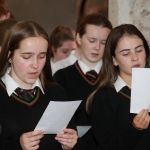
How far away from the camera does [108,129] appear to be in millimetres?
2678

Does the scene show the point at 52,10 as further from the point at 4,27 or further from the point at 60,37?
the point at 4,27

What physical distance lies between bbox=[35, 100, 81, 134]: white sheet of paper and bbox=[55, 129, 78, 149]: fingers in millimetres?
31

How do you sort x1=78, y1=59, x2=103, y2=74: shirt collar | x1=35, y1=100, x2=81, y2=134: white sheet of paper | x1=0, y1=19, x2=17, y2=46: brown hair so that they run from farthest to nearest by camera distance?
x1=78, y1=59, x2=103, y2=74: shirt collar, x1=0, y1=19, x2=17, y2=46: brown hair, x1=35, y1=100, x2=81, y2=134: white sheet of paper

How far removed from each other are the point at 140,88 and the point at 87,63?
129 cm

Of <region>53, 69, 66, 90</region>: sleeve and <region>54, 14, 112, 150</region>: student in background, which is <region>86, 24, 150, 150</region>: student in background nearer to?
<region>54, 14, 112, 150</region>: student in background

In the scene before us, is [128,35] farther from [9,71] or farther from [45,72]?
[9,71]

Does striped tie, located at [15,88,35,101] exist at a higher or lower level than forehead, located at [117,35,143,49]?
lower

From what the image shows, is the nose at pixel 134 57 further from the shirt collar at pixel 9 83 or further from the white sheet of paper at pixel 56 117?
the shirt collar at pixel 9 83

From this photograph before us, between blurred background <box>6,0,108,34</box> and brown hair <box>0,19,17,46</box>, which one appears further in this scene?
blurred background <box>6,0,108,34</box>

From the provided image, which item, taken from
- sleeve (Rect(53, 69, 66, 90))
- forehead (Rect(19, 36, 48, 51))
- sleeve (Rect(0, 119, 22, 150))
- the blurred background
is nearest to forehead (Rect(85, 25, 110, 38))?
sleeve (Rect(53, 69, 66, 90))

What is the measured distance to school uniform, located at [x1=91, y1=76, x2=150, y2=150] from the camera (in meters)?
2.54

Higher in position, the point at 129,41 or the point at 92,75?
the point at 129,41

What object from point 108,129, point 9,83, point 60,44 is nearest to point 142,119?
point 108,129

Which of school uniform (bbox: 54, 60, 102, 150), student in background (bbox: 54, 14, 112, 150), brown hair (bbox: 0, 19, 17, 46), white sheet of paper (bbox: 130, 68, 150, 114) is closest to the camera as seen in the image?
white sheet of paper (bbox: 130, 68, 150, 114)
